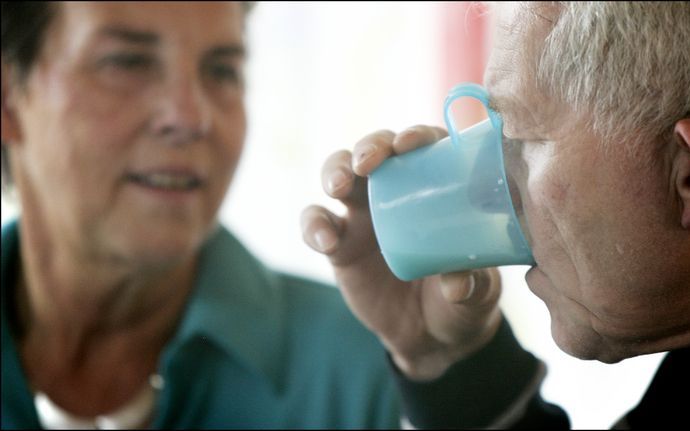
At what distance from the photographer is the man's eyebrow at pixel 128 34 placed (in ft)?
3.92

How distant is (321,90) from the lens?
1.78 m

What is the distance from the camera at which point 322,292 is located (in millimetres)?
1354

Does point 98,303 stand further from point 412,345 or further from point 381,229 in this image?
point 381,229

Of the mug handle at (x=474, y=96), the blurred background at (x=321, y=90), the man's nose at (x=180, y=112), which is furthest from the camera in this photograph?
the blurred background at (x=321, y=90)

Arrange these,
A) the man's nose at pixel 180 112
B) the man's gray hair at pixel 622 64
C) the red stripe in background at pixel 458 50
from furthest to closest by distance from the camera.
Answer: the red stripe in background at pixel 458 50, the man's nose at pixel 180 112, the man's gray hair at pixel 622 64

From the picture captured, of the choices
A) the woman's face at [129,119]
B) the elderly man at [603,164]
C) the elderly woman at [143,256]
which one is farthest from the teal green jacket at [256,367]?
the elderly man at [603,164]

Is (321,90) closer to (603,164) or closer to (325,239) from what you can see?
(325,239)

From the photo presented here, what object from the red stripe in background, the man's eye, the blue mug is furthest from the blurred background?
the blue mug

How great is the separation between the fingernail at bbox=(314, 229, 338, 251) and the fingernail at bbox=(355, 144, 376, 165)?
127 mm

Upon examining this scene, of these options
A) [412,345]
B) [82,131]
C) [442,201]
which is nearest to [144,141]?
[82,131]

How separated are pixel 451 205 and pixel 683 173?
0.20 m

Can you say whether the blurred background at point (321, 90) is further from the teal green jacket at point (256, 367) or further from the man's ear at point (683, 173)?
the man's ear at point (683, 173)

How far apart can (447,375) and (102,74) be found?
2.07 ft

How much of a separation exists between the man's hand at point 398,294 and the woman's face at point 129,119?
0.33 m
